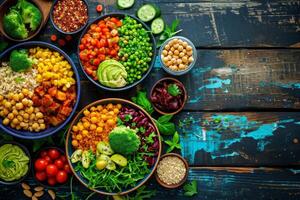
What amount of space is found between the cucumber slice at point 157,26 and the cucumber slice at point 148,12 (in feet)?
0.13

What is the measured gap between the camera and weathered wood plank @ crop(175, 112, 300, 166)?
4.02 meters

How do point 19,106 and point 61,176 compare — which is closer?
point 19,106

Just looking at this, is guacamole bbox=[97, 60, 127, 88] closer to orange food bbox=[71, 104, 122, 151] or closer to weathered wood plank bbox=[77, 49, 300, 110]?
orange food bbox=[71, 104, 122, 151]

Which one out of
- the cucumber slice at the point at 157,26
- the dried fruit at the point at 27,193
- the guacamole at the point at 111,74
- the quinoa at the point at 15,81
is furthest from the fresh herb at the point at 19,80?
the cucumber slice at the point at 157,26

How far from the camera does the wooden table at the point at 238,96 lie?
4012 millimetres

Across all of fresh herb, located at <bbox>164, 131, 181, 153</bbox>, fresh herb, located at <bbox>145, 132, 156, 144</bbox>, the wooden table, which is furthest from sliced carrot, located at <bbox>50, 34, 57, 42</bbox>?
fresh herb, located at <bbox>164, 131, 181, 153</bbox>

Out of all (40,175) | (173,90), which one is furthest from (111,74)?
(40,175)

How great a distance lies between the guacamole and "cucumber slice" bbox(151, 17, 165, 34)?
1.53 feet

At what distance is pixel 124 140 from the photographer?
3.63 metres

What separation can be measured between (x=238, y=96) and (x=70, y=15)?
Answer: 60.1 inches

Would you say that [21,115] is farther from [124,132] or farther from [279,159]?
[279,159]

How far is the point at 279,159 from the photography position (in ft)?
13.2

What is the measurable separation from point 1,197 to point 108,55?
1431 mm

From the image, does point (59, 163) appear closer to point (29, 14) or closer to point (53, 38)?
point (53, 38)
